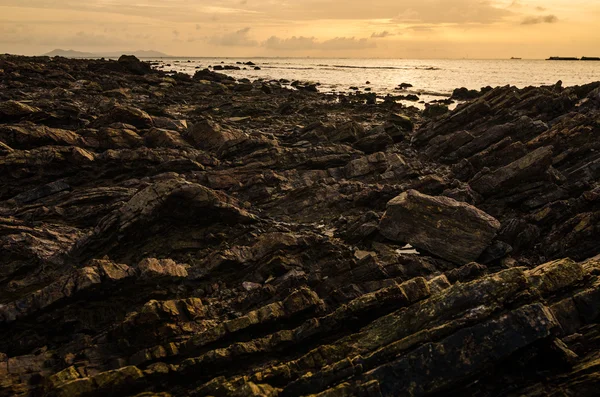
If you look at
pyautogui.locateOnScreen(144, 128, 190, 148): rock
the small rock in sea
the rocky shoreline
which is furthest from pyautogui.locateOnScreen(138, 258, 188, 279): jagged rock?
the small rock in sea

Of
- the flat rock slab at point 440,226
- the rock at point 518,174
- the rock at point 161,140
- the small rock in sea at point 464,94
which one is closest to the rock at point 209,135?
the rock at point 161,140

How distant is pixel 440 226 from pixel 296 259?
885cm

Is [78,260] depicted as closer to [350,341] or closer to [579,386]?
[350,341]

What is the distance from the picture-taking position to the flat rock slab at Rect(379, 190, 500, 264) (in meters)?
22.4

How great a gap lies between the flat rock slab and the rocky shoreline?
0.10 m

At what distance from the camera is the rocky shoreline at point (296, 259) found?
12062 mm

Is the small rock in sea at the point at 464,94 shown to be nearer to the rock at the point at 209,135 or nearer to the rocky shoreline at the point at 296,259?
the rocky shoreline at the point at 296,259

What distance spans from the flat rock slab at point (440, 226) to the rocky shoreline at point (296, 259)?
4.1 inches

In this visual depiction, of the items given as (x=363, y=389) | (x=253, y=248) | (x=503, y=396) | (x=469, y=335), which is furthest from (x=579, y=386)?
(x=253, y=248)

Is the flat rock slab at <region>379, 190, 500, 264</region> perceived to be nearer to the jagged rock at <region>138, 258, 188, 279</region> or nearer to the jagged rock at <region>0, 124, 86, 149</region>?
the jagged rock at <region>138, 258, 188, 279</region>

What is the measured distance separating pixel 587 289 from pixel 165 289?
1698 cm

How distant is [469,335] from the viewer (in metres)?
11.8

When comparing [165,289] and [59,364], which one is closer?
[59,364]

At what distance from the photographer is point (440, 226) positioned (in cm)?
2348
